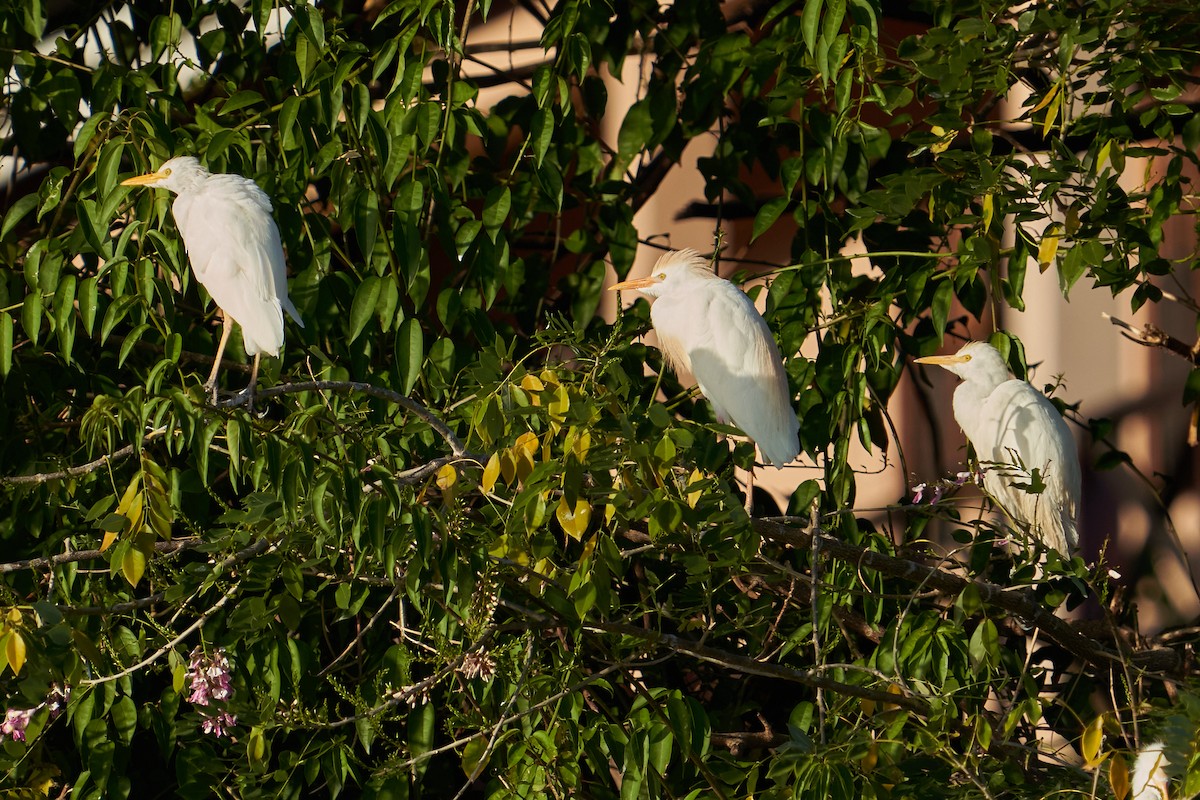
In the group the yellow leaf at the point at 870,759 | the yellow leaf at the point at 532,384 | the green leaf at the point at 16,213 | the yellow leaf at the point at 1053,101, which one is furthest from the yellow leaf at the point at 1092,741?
the green leaf at the point at 16,213

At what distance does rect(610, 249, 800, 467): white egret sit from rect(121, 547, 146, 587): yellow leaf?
1.21m

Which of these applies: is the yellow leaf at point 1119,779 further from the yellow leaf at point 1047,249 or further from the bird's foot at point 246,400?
the bird's foot at point 246,400

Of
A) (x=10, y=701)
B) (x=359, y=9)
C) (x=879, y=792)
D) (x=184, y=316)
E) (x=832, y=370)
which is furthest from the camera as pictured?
(x=359, y=9)

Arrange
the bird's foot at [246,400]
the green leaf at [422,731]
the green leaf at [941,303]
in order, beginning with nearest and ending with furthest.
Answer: the bird's foot at [246,400] < the green leaf at [422,731] < the green leaf at [941,303]

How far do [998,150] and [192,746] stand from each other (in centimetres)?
205

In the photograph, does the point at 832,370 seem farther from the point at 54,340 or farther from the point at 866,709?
the point at 54,340

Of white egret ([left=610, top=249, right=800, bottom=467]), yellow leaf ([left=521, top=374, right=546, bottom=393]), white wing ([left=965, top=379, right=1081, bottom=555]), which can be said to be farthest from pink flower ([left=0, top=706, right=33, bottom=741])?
white wing ([left=965, top=379, right=1081, bottom=555])

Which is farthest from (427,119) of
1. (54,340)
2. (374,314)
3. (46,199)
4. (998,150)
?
(998,150)

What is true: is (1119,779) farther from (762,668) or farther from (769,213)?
(769,213)

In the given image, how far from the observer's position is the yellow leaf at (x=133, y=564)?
51.3 inches

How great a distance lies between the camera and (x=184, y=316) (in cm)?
233

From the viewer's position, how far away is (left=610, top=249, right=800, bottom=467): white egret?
2338 mm

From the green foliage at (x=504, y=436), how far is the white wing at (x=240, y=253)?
0.04 metres

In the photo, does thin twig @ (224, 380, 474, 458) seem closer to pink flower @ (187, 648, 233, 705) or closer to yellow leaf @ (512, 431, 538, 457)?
yellow leaf @ (512, 431, 538, 457)
